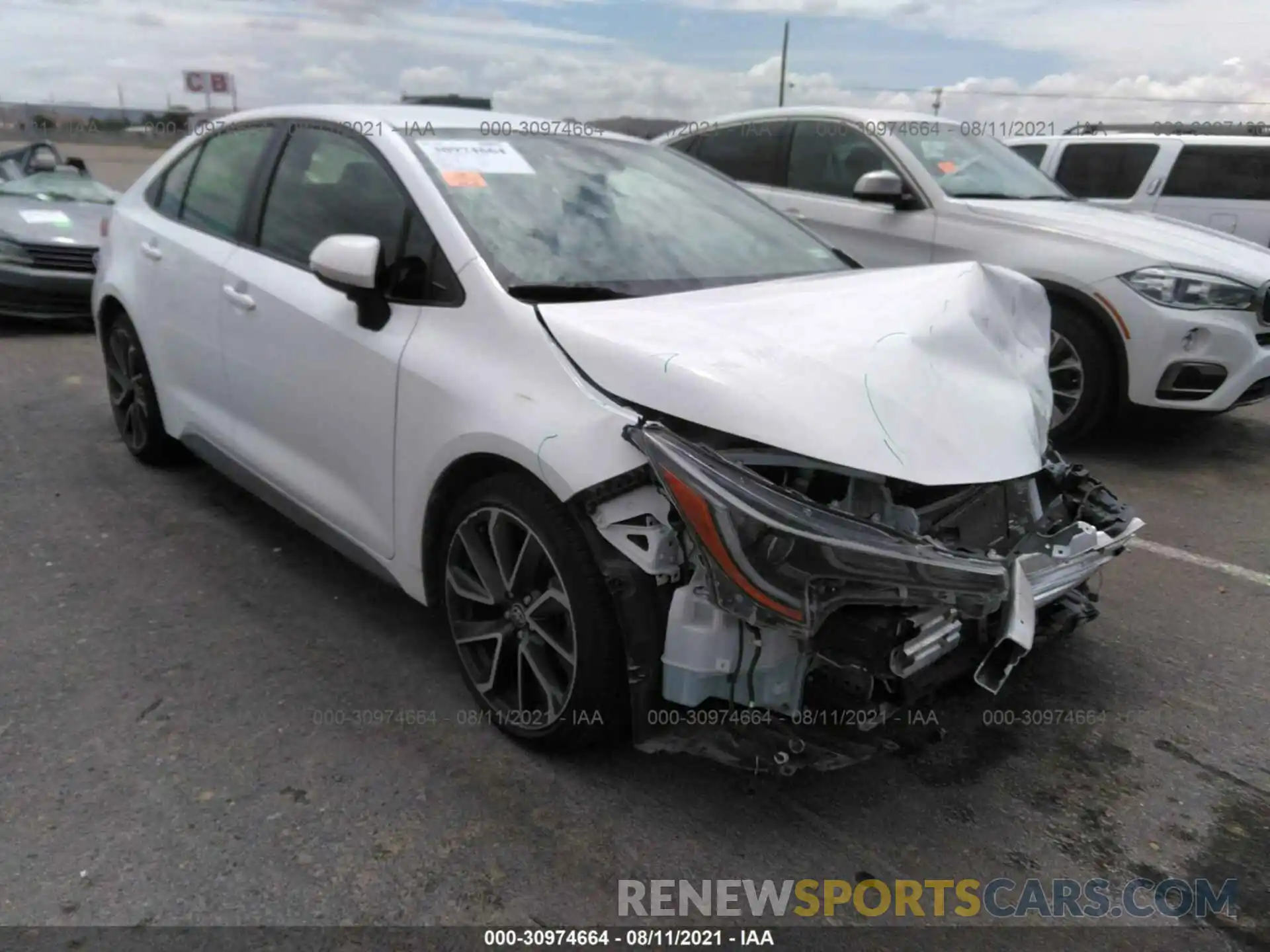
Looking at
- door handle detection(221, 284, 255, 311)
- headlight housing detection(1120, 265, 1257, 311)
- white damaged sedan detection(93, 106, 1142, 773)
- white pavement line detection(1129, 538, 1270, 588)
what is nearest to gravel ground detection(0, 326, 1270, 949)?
white pavement line detection(1129, 538, 1270, 588)

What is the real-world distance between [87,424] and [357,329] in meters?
3.51

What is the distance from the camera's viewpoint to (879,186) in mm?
5641

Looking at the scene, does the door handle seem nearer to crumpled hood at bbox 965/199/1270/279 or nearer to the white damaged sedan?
the white damaged sedan

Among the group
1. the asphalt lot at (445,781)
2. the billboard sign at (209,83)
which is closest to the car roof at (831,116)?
the asphalt lot at (445,781)

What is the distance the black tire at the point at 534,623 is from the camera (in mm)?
2410

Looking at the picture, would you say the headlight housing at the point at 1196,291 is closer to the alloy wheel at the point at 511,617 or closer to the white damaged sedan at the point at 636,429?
the white damaged sedan at the point at 636,429

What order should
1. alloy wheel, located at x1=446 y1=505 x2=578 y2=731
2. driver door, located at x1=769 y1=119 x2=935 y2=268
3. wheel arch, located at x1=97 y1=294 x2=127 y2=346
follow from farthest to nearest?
driver door, located at x1=769 y1=119 x2=935 y2=268 < wheel arch, located at x1=97 y1=294 x2=127 y2=346 < alloy wheel, located at x1=446 y1=505 x2=578 y2=731

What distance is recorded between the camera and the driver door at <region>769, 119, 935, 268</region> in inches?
235

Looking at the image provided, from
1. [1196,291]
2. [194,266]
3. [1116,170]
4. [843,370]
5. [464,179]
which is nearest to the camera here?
[843,370]

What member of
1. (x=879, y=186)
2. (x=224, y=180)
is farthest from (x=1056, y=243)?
(x=224, y=180)

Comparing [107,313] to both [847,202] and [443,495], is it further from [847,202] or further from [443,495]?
[847,202]

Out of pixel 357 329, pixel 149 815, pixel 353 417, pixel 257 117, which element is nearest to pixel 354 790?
pixel 149 815

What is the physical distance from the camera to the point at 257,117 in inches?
157

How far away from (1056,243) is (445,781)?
451cm
